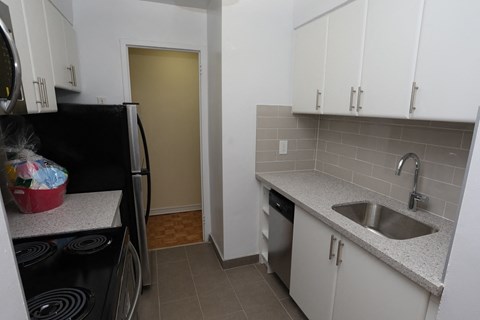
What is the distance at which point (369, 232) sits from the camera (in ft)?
4.09

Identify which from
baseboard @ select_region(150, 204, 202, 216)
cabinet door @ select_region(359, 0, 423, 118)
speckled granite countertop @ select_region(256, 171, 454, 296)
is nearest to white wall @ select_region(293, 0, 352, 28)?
cabinet door @ select_region(359, 0, 423, 118)

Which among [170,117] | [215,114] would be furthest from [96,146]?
[170,117]

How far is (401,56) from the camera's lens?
1254 mm

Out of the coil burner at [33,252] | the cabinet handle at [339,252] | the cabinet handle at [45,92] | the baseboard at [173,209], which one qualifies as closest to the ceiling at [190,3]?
the cabinet handle at [45,92]

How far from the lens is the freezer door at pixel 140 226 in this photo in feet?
6.43

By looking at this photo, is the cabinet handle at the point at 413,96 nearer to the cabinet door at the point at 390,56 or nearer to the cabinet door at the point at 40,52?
the cabinet door at the point at 390,56

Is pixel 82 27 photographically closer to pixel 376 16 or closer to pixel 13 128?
pixel 13 128

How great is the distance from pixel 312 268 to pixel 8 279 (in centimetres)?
154

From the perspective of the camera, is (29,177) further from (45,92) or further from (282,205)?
(282,205)

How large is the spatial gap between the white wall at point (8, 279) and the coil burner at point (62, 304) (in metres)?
0.35

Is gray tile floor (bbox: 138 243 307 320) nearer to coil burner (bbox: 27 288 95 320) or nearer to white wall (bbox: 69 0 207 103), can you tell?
coil burner (bbox: 27 288 95 320)

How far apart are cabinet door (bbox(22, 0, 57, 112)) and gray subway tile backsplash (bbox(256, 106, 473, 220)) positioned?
4.88 ft

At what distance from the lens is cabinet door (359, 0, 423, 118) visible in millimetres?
1209

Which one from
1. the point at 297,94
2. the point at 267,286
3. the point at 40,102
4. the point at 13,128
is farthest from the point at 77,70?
the point at 267,286
